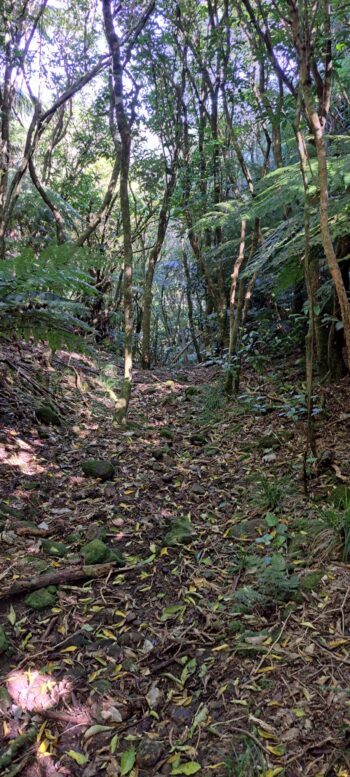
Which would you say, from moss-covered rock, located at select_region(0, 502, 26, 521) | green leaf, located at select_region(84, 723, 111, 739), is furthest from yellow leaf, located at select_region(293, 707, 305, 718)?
moss-covered rock, located at select_region(0, 502, 26, 521)

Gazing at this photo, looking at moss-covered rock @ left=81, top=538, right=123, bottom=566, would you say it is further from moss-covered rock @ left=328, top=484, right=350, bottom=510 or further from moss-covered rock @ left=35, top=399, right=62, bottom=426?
moss-covered rock @ left=35, top=399, right=62, bottom=426

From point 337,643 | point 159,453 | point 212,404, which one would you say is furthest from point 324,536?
point 212,404

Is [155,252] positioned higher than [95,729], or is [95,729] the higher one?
[155,252]

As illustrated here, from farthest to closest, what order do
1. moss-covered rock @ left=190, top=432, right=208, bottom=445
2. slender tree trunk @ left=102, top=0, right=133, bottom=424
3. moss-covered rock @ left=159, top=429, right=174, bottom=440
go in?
moss-covered rock @ left=159, top=429, right=174, bottom=440
moss-covered rock @ left=190, top=432, right=208, bottom=445
slender tree trunk @ left=102, top=0, right=133, bottom=424

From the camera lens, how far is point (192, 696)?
2.08 metres

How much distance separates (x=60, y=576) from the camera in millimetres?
2713

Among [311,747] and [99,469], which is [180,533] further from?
[311,747]

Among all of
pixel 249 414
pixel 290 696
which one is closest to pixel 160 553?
pixel 290 696

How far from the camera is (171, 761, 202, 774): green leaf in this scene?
68.7 inches

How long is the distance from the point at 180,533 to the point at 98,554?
0.60 metres

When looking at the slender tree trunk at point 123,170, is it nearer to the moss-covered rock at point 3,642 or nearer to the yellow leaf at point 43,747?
the moss-covered rock at point 3,642

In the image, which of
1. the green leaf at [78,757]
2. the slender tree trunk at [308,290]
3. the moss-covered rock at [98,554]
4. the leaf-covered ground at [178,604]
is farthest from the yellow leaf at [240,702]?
the slender tree trunk at [308,290]

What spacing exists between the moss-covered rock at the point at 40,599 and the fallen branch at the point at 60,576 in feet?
0.12

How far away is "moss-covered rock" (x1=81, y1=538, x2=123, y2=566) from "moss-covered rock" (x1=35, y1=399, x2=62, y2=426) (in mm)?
2042
